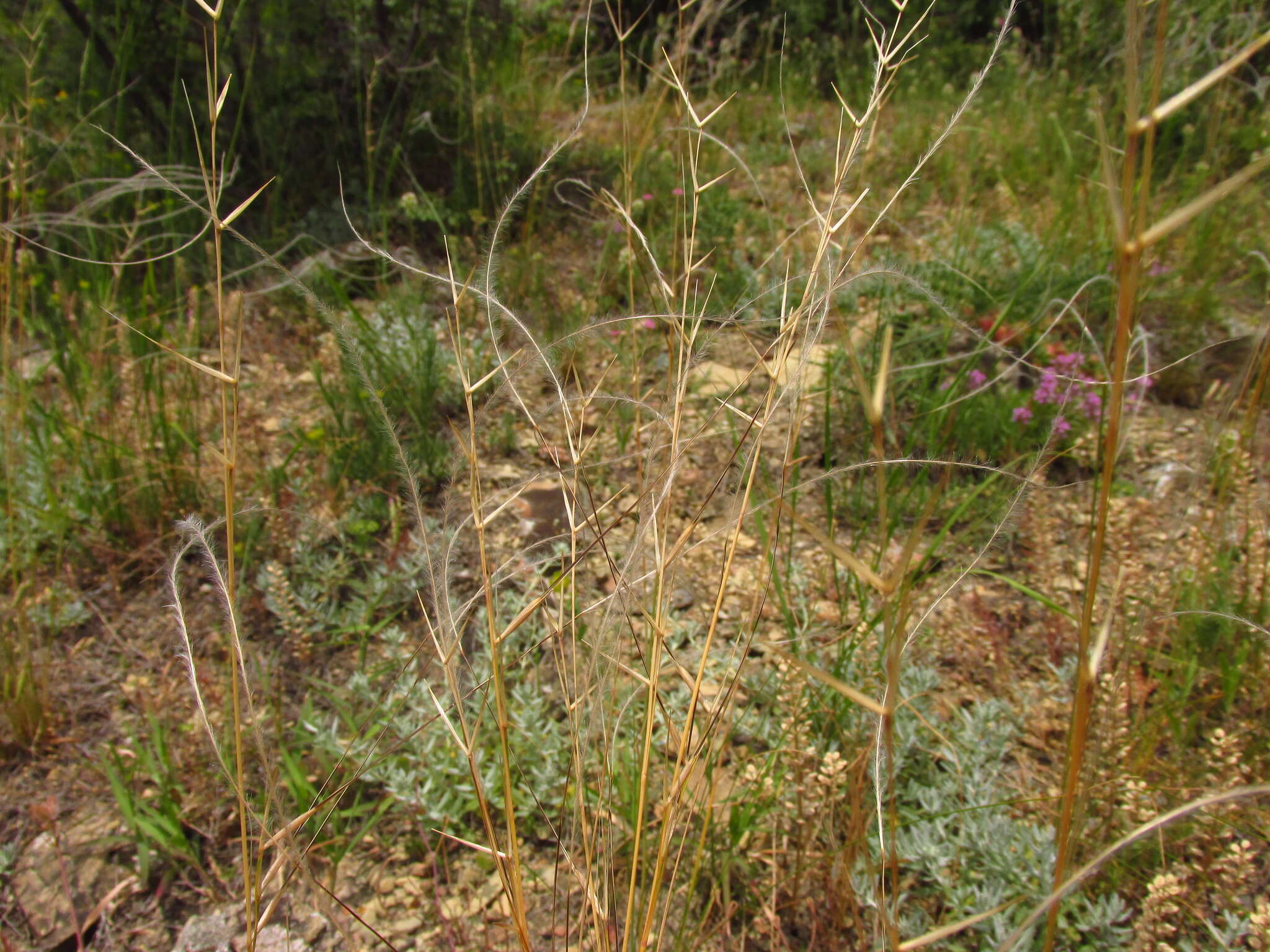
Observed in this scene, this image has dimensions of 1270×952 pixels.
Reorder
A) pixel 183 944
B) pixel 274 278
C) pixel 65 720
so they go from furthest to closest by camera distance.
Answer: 1. pixel 274 278
2. pixel 65 720
3. pixel 183 944

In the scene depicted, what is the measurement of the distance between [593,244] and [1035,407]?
6.58 feet

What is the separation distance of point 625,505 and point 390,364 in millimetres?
989

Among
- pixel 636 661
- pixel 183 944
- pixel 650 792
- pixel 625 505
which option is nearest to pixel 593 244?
pixel 625 505

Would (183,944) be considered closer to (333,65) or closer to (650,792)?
(650,792)

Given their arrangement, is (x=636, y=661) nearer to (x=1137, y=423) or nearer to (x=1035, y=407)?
(x=1035, y=407)

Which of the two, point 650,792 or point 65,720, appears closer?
point 650,792

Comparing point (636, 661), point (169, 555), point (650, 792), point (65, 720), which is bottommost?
point (65, 720)

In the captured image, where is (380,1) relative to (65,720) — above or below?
above

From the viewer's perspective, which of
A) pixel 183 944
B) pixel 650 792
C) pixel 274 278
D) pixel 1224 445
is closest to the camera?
pixel 183 944

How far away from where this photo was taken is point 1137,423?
274 centimetres

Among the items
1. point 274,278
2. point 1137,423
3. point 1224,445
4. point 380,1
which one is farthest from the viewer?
point 380,1

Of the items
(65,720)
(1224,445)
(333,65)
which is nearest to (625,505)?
(65,720)

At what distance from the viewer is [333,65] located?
12.5 ft

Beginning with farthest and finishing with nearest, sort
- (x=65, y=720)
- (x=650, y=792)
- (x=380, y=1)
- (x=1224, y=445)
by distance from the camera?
(x=380, y=1)
(x=1224, y=445)
(x=65, y=720)
(x=650, y=792)
